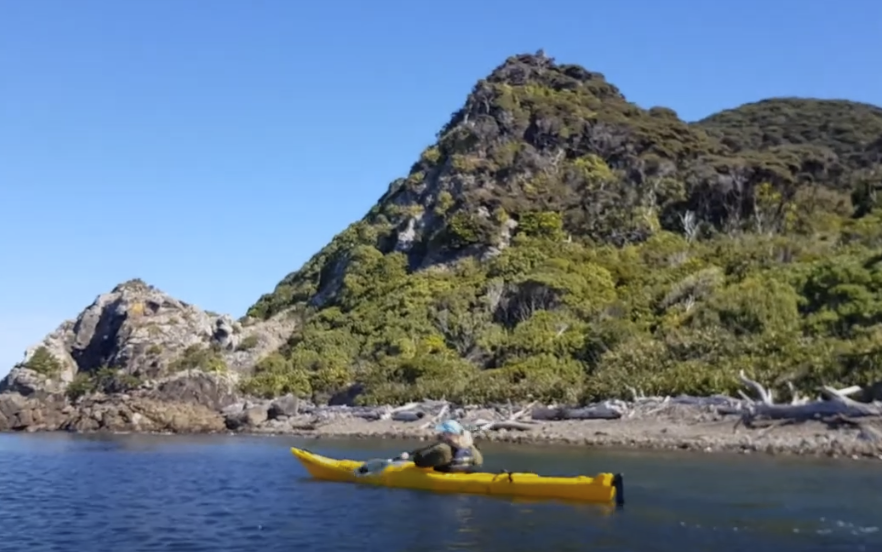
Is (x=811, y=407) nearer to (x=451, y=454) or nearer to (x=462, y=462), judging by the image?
(x=462, y=462)

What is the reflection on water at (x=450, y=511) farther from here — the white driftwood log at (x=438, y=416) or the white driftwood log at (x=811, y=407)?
the white driftwood log at (x=438, y=416)

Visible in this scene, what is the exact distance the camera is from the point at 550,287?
55.1 metres

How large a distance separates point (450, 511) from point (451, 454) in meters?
2.64

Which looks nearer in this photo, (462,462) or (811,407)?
(462,462)

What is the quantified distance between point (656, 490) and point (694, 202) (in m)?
51.1

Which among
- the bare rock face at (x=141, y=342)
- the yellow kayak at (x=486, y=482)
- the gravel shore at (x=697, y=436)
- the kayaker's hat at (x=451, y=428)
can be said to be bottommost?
the yellow kayak at (x=486, y=482)

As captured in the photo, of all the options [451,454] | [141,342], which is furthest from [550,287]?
[451,454]

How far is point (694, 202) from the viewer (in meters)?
66.2

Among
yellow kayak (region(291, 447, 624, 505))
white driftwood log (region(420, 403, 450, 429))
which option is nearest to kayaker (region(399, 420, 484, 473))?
yellow kayak (region(291, 447, 624, 505))

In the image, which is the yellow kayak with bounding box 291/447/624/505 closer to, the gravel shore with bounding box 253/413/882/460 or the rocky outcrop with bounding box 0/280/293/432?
the gravel shore with bounding box 253/413/882/460

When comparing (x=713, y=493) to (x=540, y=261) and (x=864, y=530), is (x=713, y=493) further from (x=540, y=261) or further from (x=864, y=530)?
(x=540, y=261)

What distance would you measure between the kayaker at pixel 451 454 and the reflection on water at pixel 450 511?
0.75 m

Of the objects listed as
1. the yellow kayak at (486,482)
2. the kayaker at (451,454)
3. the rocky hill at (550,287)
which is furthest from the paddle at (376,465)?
the rocky hill at (550,287)

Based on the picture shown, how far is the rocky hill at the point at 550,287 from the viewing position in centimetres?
3819
